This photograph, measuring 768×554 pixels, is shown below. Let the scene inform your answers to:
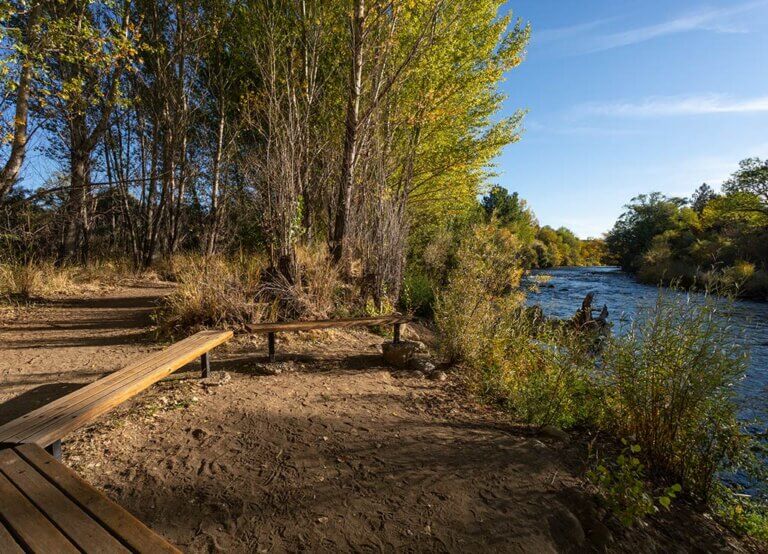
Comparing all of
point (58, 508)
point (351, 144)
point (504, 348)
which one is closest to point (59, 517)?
point (58, 508)

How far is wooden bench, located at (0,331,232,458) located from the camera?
1.94 m

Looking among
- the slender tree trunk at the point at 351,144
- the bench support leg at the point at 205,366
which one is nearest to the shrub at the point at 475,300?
the slender tree trunk at the point at 351,144

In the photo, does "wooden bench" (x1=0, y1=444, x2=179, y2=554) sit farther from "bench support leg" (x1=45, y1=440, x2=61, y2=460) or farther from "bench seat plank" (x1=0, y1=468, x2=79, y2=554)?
"bench support leg" (x1=45, y1=440, x2=61, y2=460)

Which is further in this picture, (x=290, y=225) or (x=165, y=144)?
(x=165, y=144)

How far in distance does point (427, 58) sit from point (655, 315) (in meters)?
7.51

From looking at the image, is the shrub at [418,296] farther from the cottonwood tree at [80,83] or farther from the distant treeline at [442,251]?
the cottonwood tree at [80,83]

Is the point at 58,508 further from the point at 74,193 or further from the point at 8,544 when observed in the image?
the point at 74,193

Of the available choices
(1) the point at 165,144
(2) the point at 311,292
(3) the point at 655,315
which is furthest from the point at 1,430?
(1) the point at 165,144

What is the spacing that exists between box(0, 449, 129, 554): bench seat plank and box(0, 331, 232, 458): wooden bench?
0.17m

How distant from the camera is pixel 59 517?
1419 millimetres

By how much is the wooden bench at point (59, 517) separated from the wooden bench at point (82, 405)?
24 centimetres

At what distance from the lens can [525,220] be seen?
133 feet

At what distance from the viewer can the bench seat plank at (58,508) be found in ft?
4.30

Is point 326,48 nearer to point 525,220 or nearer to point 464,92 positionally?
point 464,92
